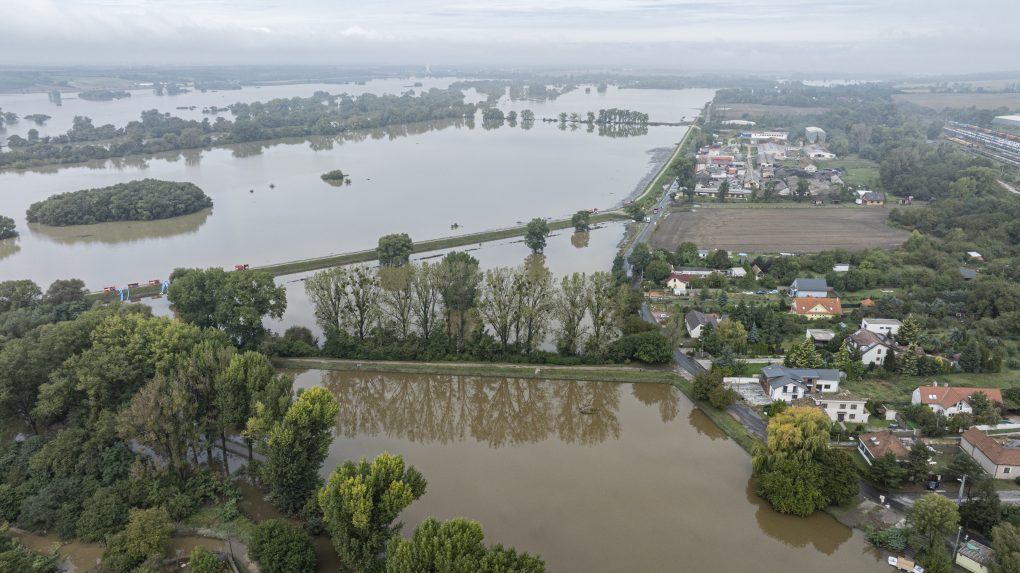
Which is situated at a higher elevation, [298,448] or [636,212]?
[636,212]

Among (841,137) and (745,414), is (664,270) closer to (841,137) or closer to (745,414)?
(745,414)

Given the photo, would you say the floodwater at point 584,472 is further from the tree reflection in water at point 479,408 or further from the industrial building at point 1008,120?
the industrial building at point 1008,120

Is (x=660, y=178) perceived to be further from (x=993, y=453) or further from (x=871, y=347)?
(x=993, y=453)

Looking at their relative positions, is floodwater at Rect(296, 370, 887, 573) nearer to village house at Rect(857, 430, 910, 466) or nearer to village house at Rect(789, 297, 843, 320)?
village house at Rect(857, 430, 910, 466)

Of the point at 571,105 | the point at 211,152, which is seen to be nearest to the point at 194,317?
the point at 211,152

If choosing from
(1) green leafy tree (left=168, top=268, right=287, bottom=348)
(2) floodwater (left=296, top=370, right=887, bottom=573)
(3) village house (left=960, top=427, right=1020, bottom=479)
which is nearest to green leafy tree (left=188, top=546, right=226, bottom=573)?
(2) floodwater (left=296, top=370, right=887, bottom=573)

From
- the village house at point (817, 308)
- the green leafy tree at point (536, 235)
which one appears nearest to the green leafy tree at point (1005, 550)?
the village house at point (817, 308)

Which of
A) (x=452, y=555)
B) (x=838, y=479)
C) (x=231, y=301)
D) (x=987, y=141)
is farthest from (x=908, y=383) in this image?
(x=987, y=141)
